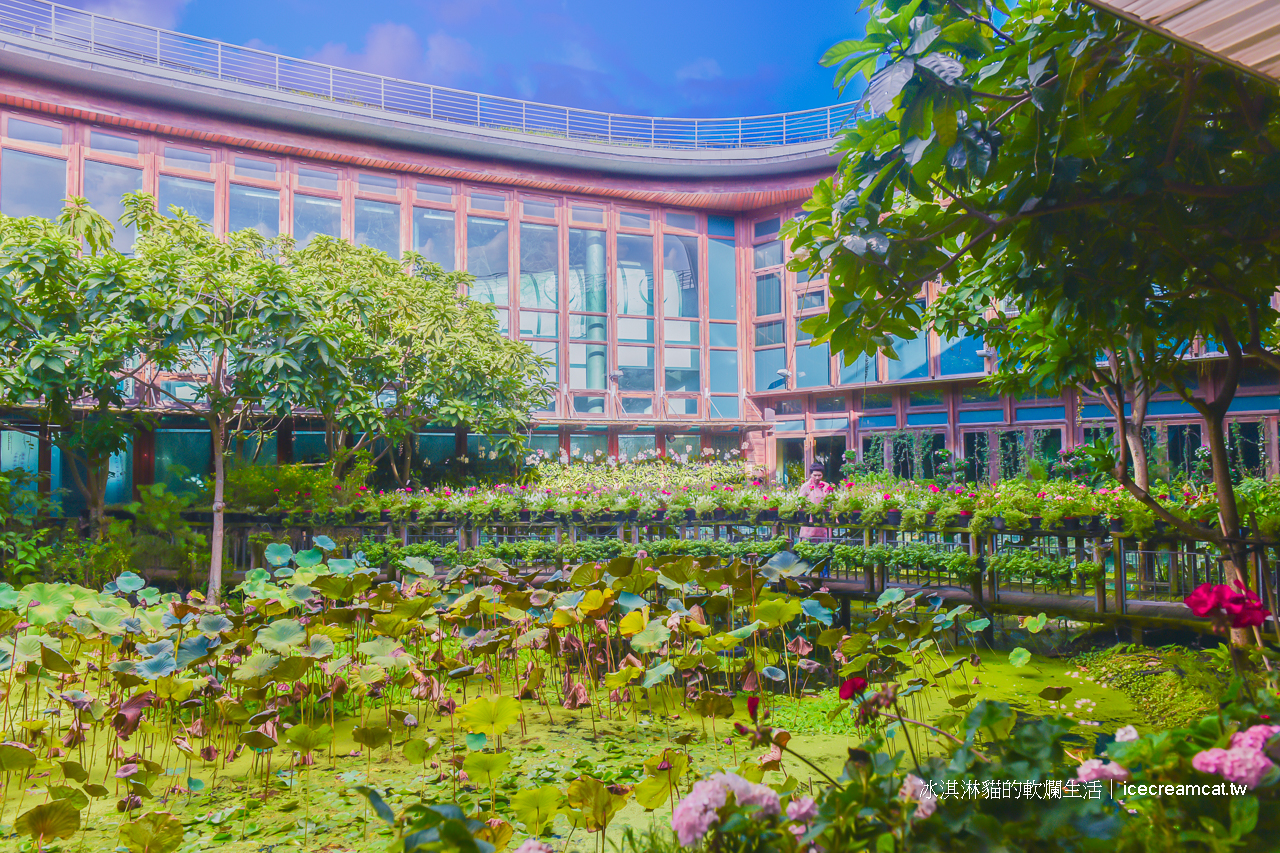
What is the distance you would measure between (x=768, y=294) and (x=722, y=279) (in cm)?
126

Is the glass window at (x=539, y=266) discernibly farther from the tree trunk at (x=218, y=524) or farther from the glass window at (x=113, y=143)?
the tree trunk at (x=218, y=524)

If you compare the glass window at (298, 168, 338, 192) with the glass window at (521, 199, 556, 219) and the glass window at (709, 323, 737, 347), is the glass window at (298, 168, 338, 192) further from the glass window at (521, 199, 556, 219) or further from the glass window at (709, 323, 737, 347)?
the glass window at (709, 323, 737, 347)

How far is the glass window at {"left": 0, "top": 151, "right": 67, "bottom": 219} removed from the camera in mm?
11992

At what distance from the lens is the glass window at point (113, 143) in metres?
12.7

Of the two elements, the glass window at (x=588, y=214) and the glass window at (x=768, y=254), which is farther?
the glass window at (x=768, y=254)

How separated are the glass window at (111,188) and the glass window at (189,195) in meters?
0.44

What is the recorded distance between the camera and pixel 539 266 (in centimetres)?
1656

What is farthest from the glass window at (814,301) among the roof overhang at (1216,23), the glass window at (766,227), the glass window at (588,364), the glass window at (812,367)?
the roof overhang at (1216,23)

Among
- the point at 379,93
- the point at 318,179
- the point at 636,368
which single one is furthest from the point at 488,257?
the point at 636,368

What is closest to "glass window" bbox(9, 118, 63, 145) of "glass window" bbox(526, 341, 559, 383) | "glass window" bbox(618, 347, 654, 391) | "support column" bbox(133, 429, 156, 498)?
"support column" bbox(133, 429, 156, 498)

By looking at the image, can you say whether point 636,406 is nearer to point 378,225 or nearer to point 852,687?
point 378,225

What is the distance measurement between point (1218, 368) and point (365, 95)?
17298mm

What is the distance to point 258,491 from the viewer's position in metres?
8.77

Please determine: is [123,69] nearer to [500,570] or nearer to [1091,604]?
[500,570]
